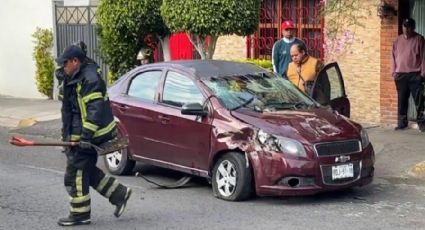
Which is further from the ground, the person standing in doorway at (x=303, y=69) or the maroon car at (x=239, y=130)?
the person standing in doorway at (x=303, y=69)

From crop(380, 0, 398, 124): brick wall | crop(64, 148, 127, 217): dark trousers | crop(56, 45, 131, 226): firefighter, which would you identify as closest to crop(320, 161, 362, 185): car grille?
crop(56, 45, 131, 226): firefighter

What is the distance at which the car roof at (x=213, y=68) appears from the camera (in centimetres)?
1024

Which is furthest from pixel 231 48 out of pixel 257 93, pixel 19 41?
pixel 257 93

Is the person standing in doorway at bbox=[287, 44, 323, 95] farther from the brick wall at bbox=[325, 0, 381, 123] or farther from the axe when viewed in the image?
the axe

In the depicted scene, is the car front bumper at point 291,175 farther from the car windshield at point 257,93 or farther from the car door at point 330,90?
the car door at point 330,90

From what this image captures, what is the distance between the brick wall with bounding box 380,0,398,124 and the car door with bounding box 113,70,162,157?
197 inches

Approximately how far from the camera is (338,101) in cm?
1134

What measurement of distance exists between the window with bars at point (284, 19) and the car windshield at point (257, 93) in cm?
498

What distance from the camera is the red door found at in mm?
18547

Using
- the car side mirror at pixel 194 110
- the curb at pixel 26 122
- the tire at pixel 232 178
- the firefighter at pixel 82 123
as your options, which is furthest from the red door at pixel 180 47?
the firefighter at pixel 82 123

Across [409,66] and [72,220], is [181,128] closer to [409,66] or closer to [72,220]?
[72,220]

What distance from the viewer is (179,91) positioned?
33.7 ft

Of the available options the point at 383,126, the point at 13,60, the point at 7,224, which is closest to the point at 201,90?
the point at 7,224

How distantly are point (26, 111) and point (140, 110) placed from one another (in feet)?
26.3
